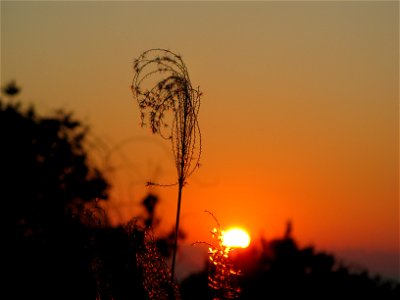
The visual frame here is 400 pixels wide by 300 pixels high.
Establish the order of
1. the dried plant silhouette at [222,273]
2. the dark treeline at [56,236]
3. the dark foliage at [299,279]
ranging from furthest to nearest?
1. the dark foliage at [299,279]
2. the dark treeline at [56,236]
3. the dried plant silhouette at [222,273]

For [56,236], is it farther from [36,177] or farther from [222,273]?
[222,273]

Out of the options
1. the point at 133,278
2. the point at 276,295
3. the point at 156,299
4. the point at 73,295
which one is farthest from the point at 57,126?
the point at 156,299

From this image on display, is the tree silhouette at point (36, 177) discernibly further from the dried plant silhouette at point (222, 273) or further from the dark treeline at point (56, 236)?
the dried plant silhouette at point (222, 273)

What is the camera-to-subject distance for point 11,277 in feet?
63.5

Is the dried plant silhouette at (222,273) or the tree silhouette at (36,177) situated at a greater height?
the tree silhouette at (36,177)

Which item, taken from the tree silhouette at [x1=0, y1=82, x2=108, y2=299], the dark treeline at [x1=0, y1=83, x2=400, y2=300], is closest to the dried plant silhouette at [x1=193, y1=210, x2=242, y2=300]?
the dark treeline at [x1=0, y1=83, x2=400, y2=300]

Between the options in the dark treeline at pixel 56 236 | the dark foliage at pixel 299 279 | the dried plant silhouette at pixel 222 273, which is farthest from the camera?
the dark foliage at pixel 299 279

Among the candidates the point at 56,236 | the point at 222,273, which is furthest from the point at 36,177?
the point at 222,273

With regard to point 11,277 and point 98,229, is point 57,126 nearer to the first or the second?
point 11,277

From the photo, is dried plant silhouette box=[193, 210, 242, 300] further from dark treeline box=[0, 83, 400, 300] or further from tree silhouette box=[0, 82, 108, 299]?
tree silhouette box=[0, 82, 108, 299]

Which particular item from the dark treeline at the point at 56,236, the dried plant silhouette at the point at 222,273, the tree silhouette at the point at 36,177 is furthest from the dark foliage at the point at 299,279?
the dried plant silhouette at the point at 222,273

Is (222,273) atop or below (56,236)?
below

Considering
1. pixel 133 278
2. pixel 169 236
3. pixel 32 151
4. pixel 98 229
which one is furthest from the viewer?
pixel 32 151

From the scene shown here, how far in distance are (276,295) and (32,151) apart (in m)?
10.0
